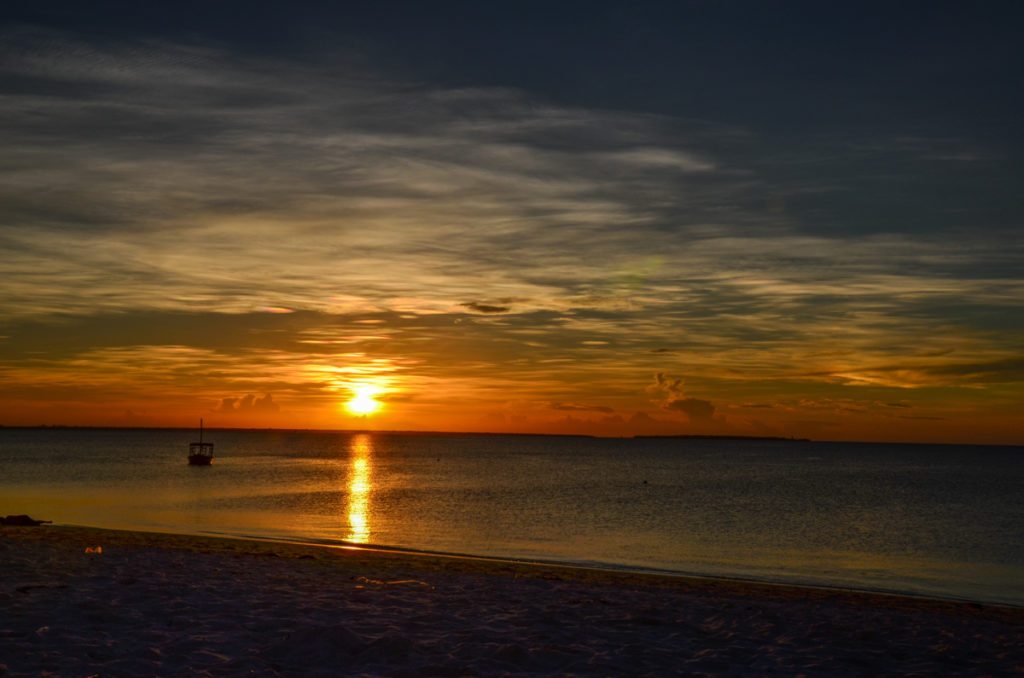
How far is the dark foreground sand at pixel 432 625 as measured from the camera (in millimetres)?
11164

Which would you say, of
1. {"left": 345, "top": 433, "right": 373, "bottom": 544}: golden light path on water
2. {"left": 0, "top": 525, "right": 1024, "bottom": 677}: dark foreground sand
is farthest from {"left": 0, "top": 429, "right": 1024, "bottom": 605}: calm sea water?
{"left": 0, "top": 525, "right": 1024, "bottom": 677}: dark foreground sand

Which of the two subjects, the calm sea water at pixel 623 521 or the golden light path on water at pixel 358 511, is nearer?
the calm sea water at pixel 623 521

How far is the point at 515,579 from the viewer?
20.1 m

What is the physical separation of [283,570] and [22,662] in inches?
369

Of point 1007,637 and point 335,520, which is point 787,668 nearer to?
point 1007,637

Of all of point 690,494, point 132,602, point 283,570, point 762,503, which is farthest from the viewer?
point 690,494

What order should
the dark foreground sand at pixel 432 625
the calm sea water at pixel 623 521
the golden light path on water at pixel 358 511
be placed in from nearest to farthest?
the dark foreground sand at pixel 432 625 → the calm sea water at pixel 623 521 → the golden light path on water at pixel 358 511

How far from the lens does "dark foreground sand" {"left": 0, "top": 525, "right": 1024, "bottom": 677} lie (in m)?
11.2

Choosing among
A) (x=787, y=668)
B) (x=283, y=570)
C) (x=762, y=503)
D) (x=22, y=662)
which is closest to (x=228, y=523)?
(x=283, y=570)

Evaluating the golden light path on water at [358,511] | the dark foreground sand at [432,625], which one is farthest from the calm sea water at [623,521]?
the dark foreground sand at [432,625]

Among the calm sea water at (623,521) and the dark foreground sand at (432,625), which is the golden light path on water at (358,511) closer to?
the calm sea water at (623,521)

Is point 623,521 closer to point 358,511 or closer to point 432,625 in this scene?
point 358,511

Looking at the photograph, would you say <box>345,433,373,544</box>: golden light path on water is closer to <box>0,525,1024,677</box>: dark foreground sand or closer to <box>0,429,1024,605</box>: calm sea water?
<box>0,429,1024,605</box>: calm sea water

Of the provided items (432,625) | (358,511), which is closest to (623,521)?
(358,511)
